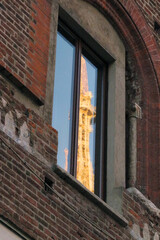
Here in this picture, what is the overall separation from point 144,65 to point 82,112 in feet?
6.33

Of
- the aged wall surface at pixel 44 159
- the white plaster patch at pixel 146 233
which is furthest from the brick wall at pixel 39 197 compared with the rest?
the white plaster patch at pixel 146 233

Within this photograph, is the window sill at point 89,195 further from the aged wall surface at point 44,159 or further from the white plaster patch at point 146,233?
the white plaster patch at point 146,233

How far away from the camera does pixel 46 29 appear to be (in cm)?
1194

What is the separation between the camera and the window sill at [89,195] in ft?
35.6

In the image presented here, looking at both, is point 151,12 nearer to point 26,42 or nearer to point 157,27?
point 157,27

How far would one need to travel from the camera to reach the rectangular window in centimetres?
1208

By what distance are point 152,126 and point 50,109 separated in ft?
8.96

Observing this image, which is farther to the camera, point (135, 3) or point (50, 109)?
point (135, 3)

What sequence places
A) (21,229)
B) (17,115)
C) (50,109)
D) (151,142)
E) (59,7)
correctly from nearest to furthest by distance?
1. (21,229)
2. (17,115)
3. (50,109)
4. (59,7)
5. (151,142)

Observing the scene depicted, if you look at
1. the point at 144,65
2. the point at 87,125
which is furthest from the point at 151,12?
the point at 87,125

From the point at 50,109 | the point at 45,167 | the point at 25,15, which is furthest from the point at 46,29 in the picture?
the point at 45,167

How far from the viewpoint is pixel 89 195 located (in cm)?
1116

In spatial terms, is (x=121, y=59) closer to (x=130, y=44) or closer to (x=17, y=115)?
(x=130, y=44)

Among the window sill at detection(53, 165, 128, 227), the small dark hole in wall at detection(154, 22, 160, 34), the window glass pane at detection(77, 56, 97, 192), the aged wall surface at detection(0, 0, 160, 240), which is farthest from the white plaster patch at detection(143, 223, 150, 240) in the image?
the small dark hole in wall at detection(154, 22, 160, 34)
